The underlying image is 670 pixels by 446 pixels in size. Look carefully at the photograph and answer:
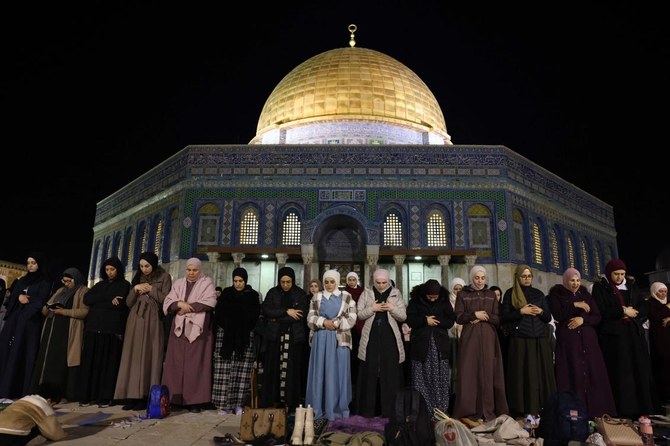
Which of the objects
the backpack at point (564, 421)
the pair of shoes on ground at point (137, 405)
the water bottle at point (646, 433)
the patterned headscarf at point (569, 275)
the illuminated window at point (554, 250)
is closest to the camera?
the backpack at point (564, 421)

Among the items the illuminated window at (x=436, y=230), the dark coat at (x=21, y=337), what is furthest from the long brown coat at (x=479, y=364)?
the illuminated window at (x=436, y=230)

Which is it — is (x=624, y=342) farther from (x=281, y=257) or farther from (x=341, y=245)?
(x=341, y=245)

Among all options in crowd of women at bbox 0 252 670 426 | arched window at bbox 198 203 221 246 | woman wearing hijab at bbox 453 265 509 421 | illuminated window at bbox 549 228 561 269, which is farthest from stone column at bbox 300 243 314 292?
woman wearing hijab at bbox 453 265 509 421

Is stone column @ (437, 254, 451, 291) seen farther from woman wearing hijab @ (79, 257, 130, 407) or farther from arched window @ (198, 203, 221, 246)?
woman wearing hijab @ (79, 257, 130, 407)

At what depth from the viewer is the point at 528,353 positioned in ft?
17.5

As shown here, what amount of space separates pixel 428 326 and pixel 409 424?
1.68 metres

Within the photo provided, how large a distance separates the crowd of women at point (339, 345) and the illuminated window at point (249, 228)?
35.0 feet

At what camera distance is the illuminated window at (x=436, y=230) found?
16938mm

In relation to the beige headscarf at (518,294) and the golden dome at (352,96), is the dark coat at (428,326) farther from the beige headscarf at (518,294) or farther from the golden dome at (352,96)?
the golden dome at (352,96)

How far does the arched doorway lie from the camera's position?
1709 cm

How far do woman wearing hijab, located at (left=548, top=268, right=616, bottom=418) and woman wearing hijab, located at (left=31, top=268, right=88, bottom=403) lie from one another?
561 centimetres

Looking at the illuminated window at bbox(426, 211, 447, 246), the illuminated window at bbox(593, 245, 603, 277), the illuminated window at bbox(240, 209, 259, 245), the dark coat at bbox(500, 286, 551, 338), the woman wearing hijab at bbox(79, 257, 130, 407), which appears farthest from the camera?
the illuminated window at bbox(593, 245, 603, 277)

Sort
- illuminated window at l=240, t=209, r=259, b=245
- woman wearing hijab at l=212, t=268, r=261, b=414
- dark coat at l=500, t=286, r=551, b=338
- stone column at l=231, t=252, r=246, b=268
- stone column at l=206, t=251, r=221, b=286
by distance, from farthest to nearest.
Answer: illuminated window at l=240, t=209, r=259, b=245 → stone column at l=206, t=251, r=221, b=286 → stone column at l=231, t=252, r=246, b=268 → woman wearing hijab at l=212, t=268, r=261, b=414 → dark coat at l=500, t=286, r=551, b=338

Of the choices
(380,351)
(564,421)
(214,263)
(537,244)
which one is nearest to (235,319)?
(380,351)
